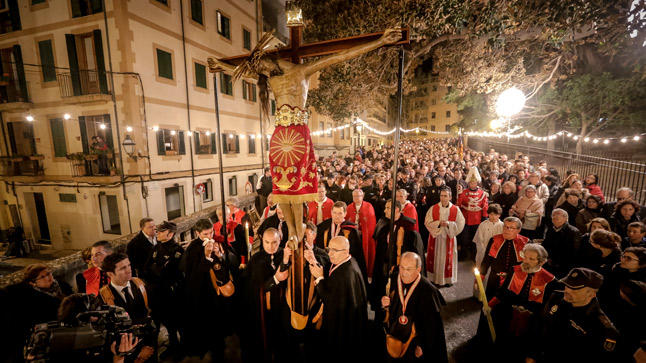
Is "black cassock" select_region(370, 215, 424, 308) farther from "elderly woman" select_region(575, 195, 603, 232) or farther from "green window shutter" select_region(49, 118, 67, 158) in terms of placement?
"green window shutter" select_region(49, 118, 67, 158)

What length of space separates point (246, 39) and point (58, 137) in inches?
498

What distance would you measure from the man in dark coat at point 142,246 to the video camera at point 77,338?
300cm

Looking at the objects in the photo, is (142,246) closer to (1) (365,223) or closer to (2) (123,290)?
(2) (123,290)

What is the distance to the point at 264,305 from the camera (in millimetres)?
3672

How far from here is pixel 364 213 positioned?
6.04 m

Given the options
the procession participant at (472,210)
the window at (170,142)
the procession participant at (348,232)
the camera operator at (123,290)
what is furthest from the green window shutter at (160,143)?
the procession participant at (472,210)

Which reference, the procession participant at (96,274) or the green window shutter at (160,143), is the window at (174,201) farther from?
the procession participant at (96,274)

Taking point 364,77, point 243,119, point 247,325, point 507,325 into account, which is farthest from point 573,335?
point 243,119

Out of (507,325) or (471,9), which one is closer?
(507,325)

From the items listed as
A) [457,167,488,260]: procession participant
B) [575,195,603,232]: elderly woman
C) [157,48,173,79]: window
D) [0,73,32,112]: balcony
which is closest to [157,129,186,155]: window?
[157,48,173,79]: window

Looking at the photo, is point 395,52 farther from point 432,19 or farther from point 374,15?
point 432,19

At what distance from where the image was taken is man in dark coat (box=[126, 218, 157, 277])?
4.77 meters

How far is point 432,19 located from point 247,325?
274 inches

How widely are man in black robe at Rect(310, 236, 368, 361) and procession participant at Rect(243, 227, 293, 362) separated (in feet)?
2.21
